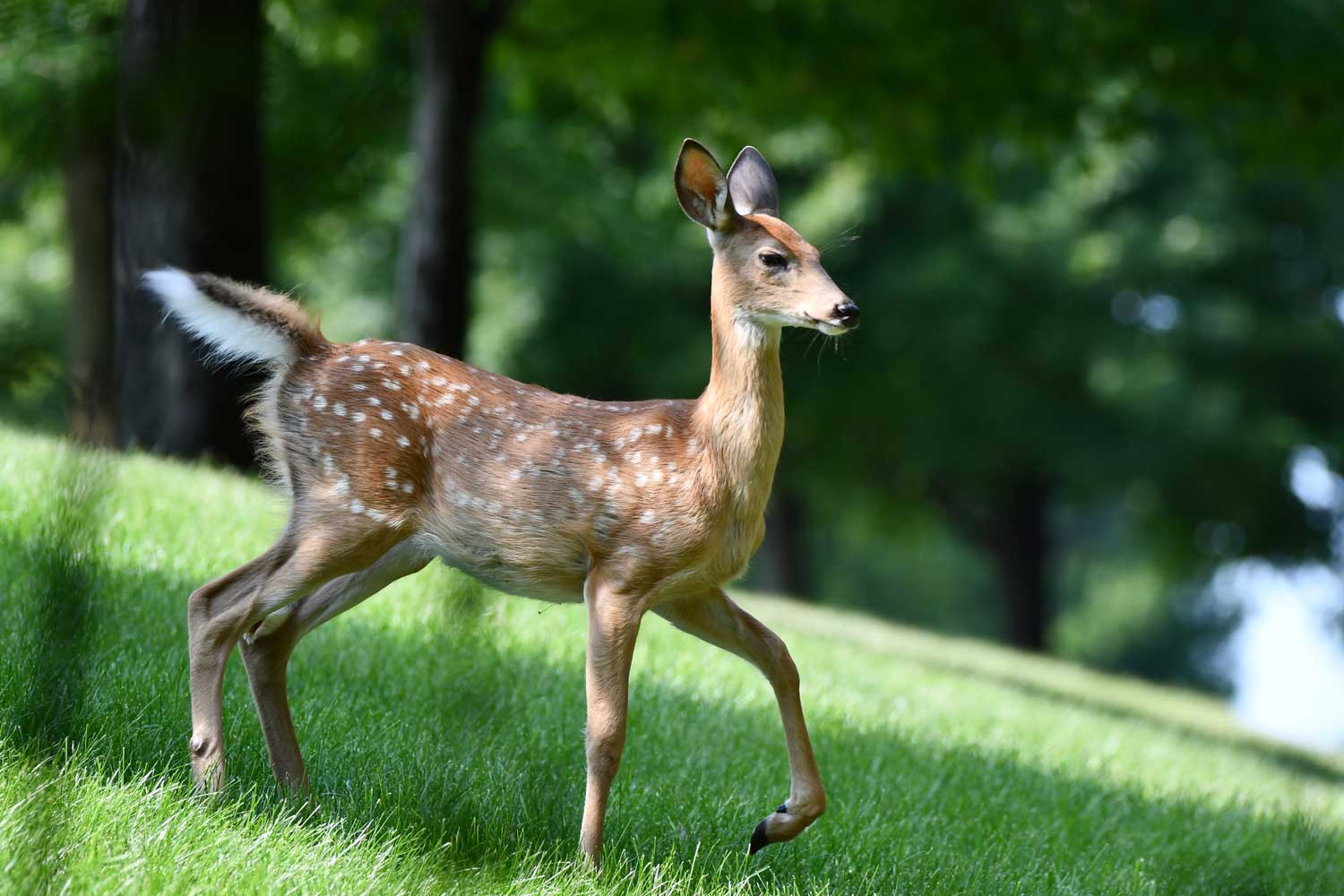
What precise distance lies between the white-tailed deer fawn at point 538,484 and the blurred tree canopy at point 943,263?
8621 mm

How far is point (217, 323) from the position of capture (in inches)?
152

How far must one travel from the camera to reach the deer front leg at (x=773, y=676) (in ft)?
12.9

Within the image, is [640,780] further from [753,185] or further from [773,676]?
[753,185]

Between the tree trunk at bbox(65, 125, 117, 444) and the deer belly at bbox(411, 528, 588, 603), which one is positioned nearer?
the tree trunk at bbox(65, 125, 117, 444)

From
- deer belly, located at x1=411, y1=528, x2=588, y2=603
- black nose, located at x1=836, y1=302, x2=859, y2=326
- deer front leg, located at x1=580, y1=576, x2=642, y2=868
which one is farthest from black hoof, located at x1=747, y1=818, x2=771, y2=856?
black nose, located at x1=836, y1=302, x2=859, y2=326

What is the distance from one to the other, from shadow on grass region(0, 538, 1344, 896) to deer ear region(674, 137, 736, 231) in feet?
4.21

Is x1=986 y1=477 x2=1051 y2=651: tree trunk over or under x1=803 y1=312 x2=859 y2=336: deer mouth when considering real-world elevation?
under

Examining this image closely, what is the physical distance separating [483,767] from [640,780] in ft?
2.11

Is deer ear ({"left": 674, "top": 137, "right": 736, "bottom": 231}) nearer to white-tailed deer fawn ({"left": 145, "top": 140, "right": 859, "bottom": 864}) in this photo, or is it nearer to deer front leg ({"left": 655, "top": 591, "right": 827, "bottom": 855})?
white-tailed deer fawn ({"left": 145, "top": 140, "right": 859, "bottom": 864})

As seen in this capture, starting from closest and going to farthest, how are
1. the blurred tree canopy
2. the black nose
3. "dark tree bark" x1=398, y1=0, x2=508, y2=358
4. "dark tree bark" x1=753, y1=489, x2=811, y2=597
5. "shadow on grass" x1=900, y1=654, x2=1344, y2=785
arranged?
the black nose, "shadow on grass" x1=900, y1=654, x2=1344, y2=785, "dark tree bark" x1=398, y1=0, x2=508, y2=358, the blurred tree canopy, "dark tree bark" x1=753, y1=489, x2=811, y2=597

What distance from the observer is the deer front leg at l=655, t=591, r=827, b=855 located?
3.92 m

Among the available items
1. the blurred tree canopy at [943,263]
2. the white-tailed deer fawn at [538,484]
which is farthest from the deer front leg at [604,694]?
the blurred tree canopy at [943,263]

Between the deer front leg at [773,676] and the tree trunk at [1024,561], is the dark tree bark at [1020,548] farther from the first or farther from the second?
the deer front leg at [773,676]

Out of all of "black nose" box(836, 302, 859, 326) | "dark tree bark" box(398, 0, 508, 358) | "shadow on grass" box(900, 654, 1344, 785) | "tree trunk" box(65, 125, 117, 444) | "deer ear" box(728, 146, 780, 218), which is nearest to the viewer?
"tree trunk" box(65, 125, 117, 444)
